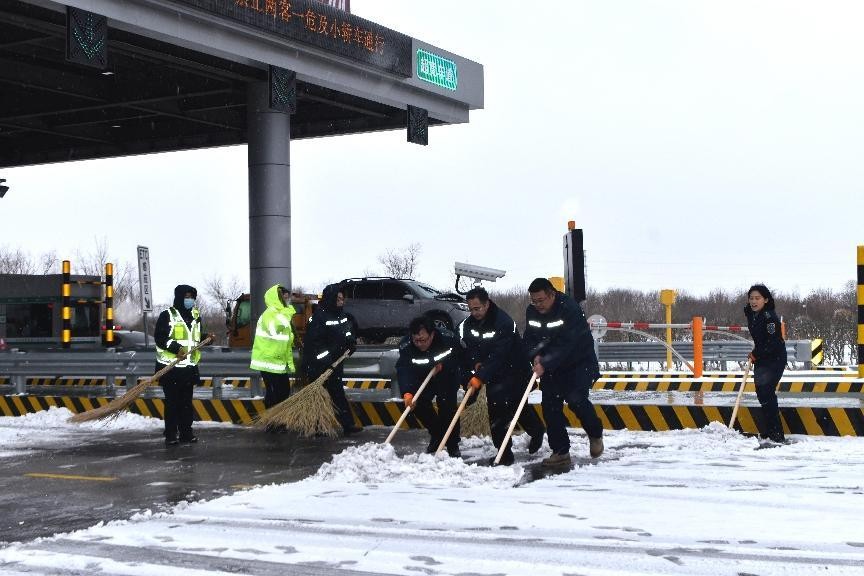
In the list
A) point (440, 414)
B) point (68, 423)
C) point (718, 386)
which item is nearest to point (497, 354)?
point (440, 414)

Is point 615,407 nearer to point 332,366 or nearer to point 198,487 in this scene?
point 332,366

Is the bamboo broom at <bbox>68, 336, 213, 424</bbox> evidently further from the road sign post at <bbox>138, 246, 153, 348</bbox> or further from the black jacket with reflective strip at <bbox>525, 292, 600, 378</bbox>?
the road sign post at <bbox>138, 246, 153, 348</bbox>

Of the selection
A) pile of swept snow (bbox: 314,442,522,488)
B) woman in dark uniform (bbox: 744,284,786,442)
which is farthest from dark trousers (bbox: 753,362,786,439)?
pile of swept snow (bbox: 314,442,522,488)

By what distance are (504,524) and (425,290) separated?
18878mm

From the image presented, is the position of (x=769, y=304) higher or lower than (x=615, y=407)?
higher

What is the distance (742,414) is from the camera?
12906 millimetres

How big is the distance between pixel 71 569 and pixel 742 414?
8.29 m

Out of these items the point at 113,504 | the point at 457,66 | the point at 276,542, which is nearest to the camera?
the point at 276,542

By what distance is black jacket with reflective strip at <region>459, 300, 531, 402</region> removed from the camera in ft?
35.2

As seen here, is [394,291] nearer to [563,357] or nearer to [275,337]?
[275,337]

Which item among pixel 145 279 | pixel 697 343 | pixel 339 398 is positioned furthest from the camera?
pixel 145 279

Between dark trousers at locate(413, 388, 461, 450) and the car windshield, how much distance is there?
14.9m

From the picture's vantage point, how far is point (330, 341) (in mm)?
13789

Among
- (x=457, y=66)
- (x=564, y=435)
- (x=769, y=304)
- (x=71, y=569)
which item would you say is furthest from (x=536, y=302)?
(x=457, y=66)
